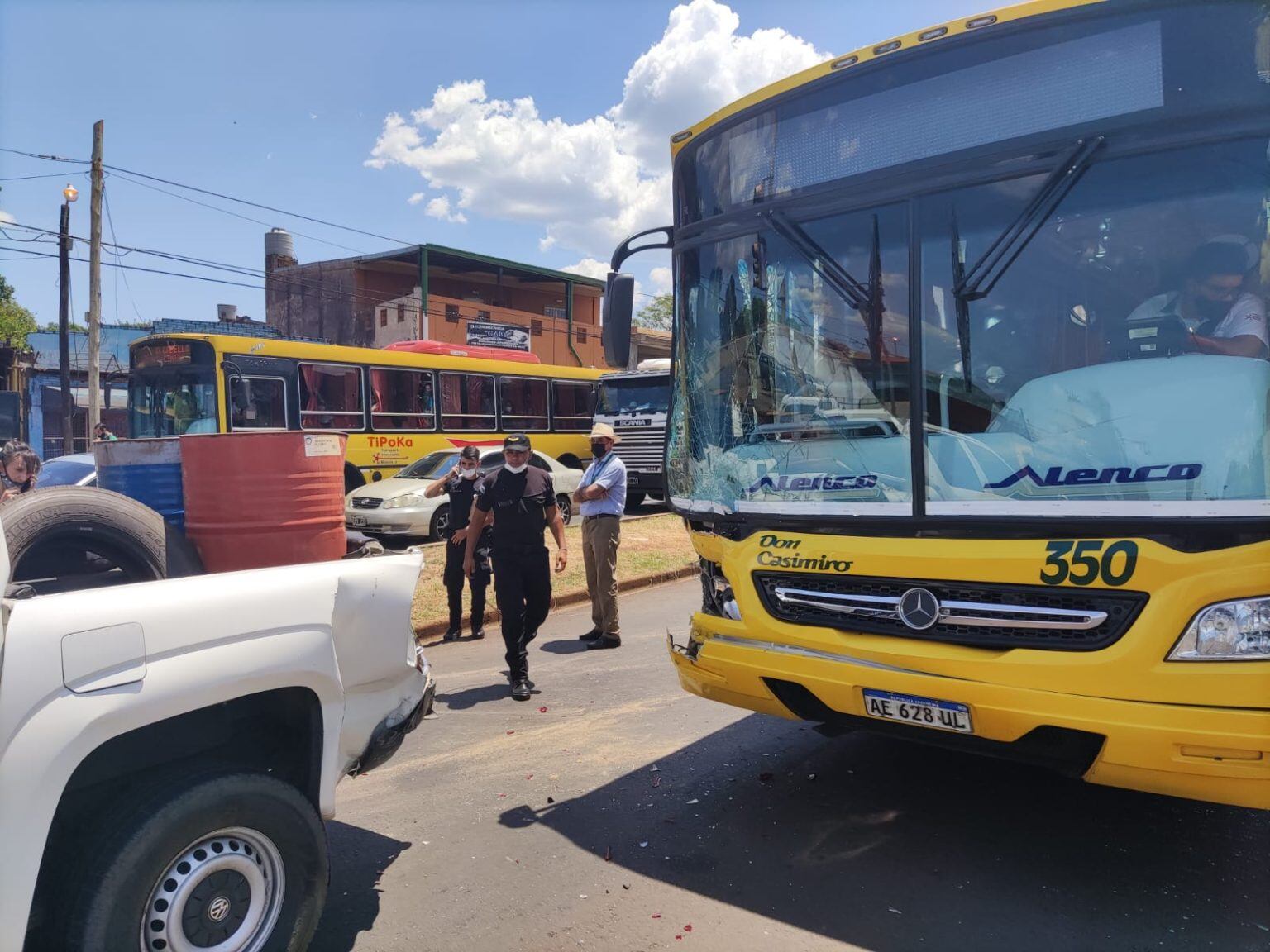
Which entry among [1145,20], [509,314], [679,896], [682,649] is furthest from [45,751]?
[509,314]

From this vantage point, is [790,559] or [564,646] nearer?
[790,559]

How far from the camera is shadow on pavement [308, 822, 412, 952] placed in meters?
3.27

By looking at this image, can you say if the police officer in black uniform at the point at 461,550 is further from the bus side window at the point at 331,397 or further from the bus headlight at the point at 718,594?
the bus side window at the point at 331,397

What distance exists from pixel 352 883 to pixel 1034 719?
2755 millimetres

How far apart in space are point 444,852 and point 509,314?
3854cm

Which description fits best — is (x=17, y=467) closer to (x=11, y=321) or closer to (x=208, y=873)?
(x=208, y=873)

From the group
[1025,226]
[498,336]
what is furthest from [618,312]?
[498,336]

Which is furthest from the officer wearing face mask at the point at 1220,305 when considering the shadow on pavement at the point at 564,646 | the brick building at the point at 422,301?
the brick building at the point at 422,301

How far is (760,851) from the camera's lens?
382 cm

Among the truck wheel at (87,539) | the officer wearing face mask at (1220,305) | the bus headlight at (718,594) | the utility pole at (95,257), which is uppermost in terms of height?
the utility pole at (95,257)

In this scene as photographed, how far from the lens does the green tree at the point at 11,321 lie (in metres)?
42.4

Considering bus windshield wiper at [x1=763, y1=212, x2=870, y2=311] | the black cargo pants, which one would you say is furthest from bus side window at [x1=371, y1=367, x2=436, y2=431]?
bus windshield wiper at [x1=763, y1=212, x2=870, y2=311]

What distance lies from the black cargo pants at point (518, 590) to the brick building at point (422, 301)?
3052 centimetres

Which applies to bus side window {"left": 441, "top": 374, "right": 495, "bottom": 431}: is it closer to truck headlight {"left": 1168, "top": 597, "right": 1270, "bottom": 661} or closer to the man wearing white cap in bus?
the man wearing white cap in bus
